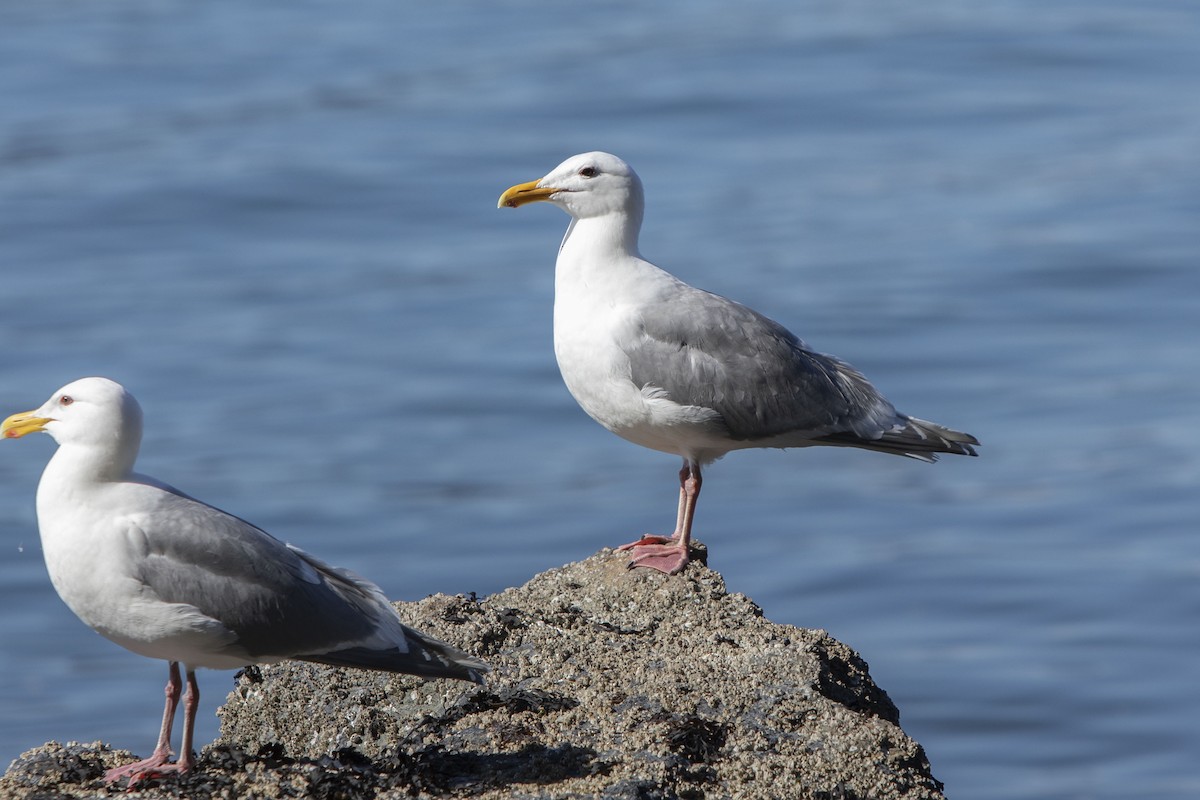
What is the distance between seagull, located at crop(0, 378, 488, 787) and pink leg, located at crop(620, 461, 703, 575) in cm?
177

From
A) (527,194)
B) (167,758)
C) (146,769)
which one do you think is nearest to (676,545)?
(527,194)

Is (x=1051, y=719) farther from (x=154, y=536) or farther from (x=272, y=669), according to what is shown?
(x=154, y=536)

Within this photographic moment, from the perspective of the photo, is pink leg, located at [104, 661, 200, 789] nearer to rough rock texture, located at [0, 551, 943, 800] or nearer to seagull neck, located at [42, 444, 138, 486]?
rough rock texture, located at [0, 551, 943, 800]

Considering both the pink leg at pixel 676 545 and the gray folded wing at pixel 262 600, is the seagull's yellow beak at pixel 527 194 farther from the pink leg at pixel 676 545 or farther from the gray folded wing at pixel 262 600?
the gray folded wing at pixel 262 600

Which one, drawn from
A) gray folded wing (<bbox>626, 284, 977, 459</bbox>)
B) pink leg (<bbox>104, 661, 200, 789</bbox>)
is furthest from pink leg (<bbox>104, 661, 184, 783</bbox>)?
gray folded wing (<bbox>626, 284, 977, 459</bbox>)

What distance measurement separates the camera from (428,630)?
277 inches

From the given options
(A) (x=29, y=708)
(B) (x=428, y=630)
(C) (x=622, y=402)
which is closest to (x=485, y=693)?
(B) (x=428, y=630)

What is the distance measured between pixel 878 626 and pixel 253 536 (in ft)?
27.0

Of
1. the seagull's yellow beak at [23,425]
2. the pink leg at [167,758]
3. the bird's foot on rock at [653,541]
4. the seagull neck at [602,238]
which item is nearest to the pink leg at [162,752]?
the pink leg at [167,758]

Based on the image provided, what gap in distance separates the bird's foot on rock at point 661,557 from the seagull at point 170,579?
1.74 meters

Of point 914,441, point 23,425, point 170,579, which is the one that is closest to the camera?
point 170,579

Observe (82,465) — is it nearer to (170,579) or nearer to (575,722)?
(170,579)

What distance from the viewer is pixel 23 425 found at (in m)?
6.35

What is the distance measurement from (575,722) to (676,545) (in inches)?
78.3
